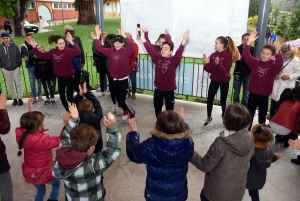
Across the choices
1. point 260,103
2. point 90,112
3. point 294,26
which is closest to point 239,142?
point 90,112

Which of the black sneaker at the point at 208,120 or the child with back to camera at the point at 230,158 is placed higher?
the child with back to camera at the point at 230,158

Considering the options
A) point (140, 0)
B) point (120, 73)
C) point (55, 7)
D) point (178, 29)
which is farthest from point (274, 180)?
point (55, 7)

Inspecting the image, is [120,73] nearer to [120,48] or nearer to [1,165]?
[120,48]

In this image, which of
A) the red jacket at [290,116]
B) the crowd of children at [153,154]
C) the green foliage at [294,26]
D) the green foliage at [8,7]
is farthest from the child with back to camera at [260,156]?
the green foliage at [8,7]

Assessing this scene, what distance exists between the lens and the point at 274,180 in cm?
364

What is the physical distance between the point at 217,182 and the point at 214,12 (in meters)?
4.48

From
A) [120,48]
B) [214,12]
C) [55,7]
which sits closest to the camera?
[120,48]

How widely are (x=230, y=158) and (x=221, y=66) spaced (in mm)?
2901

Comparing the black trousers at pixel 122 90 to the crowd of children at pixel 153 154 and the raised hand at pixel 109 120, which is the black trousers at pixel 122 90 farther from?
the raised hand at pixel 109 120

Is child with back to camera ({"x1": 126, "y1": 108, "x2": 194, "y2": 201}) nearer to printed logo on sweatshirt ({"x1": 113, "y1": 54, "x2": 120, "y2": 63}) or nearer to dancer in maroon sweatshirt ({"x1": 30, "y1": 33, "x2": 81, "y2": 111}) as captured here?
printed logo on sweatshirt ({"x1": 113, "y1": 54, "x2": 120, "y2": 63})

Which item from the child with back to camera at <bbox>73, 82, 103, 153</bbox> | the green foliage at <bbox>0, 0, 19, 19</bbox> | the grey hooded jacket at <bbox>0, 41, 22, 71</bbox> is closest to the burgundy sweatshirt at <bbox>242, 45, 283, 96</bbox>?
the child with back to camera at <bbox>73, 82, 103, 153</bbox>

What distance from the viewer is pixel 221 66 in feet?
15.7

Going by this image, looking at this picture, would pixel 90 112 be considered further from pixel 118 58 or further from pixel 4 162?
pixel 118 58

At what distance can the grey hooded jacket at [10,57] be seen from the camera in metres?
6.02
